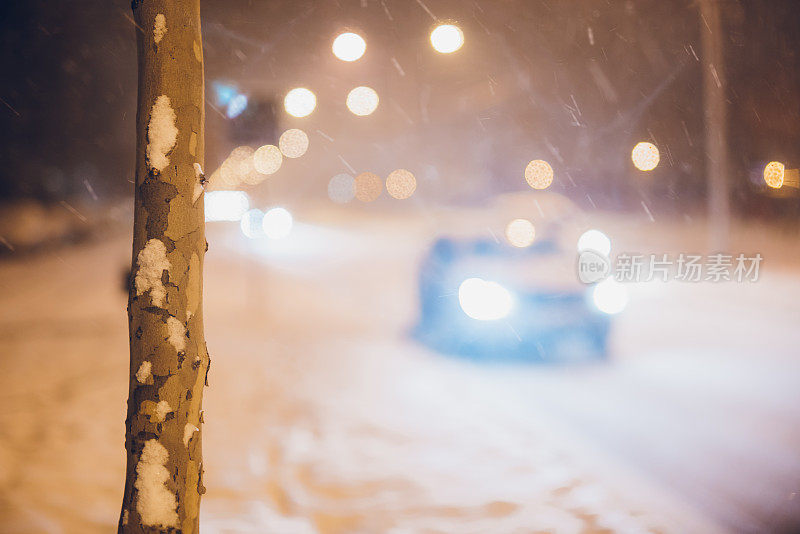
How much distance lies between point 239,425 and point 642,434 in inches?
140

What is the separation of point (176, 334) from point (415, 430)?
3.34 metres

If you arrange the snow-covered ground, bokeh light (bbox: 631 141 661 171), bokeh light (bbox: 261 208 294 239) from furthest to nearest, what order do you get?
bokeh light (bbox: 261 208 294 239) → bokeh light (bbox: 631 141 661 171) → the snow-covered ground

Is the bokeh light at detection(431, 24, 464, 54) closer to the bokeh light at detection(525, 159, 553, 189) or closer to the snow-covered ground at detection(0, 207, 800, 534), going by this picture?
the snow-covered ground at detection(0, 207, 800, 534)

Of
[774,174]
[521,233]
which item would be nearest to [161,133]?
[521,233]

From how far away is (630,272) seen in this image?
11844mm

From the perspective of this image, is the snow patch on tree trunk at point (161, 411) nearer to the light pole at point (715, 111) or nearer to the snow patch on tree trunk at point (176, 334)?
the snow patch on tree trunk at point (176, 334)

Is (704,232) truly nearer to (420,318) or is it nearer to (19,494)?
(420,318)

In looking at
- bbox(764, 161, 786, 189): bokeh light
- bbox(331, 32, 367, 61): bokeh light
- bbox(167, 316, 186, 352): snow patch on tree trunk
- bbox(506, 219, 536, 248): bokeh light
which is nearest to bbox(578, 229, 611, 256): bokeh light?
bbox(506, 219, 536, 248): bokeh light

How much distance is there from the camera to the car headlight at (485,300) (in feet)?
23.7

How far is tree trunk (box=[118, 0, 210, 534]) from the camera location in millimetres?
2186

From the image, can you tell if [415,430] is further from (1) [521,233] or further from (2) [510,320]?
(1) [521,233]

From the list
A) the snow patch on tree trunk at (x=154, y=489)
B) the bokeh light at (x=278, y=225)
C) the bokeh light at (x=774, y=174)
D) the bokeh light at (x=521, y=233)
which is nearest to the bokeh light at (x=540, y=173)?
the bokeh light at (x=774, y=174)

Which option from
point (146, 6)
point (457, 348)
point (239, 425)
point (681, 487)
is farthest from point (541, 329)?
point (146, 6)

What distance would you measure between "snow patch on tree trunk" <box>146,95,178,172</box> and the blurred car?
549 centimetres
